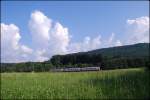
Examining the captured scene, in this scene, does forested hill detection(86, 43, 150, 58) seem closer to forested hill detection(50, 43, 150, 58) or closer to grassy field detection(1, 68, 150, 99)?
forested hill detection(50, 43, 150, 58)

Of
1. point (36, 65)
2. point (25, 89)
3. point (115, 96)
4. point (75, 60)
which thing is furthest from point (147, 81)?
point (36, 65)

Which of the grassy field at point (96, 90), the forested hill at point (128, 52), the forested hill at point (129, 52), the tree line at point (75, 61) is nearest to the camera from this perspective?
the grassy field at point (96, 90)

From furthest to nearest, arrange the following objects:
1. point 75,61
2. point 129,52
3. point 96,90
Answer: point 129,52 → point 75,61 → point 96,90

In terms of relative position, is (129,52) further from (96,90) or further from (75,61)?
(96,90)

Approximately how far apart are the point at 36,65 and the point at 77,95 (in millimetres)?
19656

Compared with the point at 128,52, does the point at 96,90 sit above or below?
below

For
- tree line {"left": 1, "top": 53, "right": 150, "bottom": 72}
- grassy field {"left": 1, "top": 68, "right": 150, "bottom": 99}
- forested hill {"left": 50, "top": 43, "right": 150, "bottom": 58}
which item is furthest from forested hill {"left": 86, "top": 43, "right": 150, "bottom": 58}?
grassy field {"left": 1, "top": 68, "right": 150, "bottom": 99}

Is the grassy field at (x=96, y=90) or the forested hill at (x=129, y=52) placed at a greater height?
the forested hill at (x=129, y=52)

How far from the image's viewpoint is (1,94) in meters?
12.9

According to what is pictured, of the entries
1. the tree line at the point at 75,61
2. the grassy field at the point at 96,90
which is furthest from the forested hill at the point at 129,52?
the grassy field at the point at 96,90

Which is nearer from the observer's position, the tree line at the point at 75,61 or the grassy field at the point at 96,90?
the grassy field at the point at 96,90

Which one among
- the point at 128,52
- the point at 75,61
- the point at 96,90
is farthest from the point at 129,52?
the point at 96,90

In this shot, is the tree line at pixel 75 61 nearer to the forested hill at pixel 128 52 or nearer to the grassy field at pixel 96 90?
→ the forested hill at pixel 128 52

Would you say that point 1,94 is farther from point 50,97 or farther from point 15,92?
point 50,97
